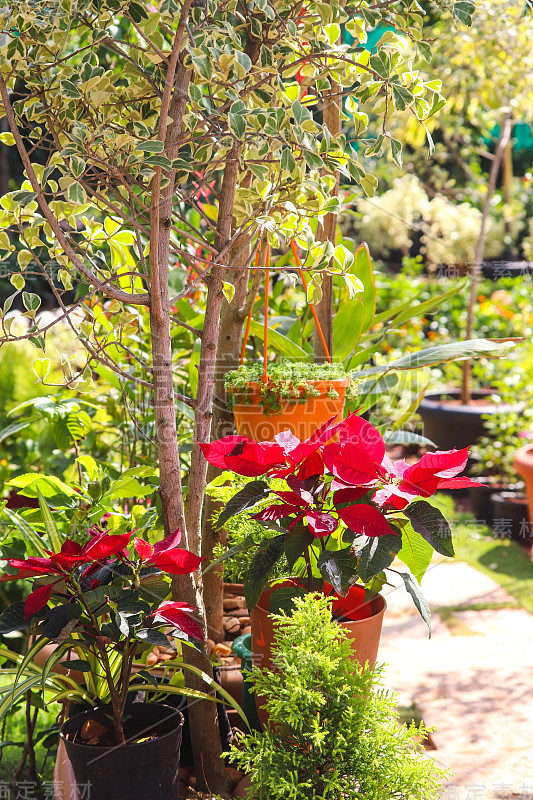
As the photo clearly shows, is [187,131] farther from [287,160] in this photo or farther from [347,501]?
[347,501]

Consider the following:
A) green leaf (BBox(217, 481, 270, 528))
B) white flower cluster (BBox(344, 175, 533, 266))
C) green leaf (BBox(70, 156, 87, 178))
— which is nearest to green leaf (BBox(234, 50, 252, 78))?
green leaf (BBox(70, 156, 87, 178))

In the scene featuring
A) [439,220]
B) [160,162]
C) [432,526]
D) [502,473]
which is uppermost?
[439,220]

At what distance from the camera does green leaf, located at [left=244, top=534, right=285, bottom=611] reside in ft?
3.59

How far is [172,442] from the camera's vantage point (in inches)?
48.1

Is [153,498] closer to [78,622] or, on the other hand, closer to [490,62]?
[78,622]

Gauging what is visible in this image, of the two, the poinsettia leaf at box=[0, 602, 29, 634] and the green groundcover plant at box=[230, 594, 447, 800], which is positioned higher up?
the poinsettia leaf at box=[0, 602, 29, 634]

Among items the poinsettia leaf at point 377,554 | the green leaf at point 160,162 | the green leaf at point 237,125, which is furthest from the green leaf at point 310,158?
the poinsettia leaf at point 377,554

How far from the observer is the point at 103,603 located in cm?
103

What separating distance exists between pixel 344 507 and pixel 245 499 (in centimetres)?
16

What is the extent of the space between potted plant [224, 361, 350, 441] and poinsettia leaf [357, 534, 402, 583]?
0.45 meters

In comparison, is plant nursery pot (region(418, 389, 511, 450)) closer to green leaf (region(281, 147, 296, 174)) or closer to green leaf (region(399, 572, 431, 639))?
green leaf (region(399, 572, 431, 639))

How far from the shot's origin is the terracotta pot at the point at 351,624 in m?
1.18

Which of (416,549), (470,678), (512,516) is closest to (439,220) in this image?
(512,516)

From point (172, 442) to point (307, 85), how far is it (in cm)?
74
